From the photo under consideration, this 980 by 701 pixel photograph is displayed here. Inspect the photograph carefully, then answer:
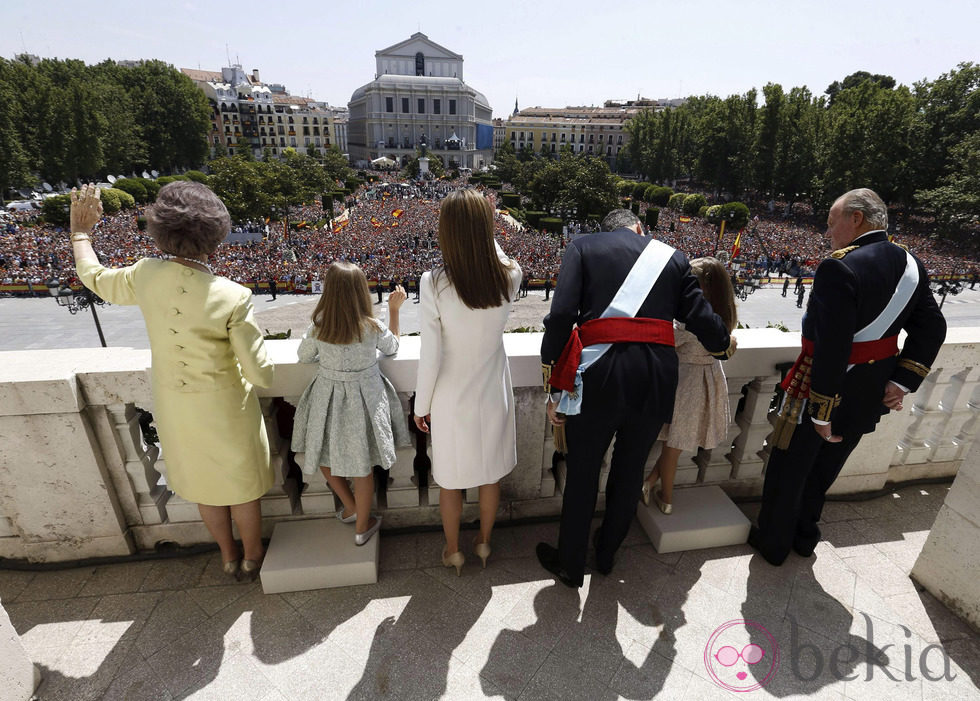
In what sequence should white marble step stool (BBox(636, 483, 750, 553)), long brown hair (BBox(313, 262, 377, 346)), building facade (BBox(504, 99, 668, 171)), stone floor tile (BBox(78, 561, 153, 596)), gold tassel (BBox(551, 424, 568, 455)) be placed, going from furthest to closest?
building facade (BBox(504, 99, 668, 171)) < white marble step stool (BBox(636, 483, 750, 553)) < stone floor tile (BBox(78, 561, 153, 596)) < gold tassel (BBox(551, 424, 568, 455)) < long brown hair (BBox(313, 262, 377, 346))

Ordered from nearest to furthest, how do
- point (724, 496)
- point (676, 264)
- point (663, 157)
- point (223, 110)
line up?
point (676, 264), point (724, 496), point (663, 157), point (223, 110)

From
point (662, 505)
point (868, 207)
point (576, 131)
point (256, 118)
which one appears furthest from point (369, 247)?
point (576, 131)

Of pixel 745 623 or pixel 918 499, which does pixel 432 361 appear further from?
pixel 918 499

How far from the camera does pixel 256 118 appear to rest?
77.4 meters

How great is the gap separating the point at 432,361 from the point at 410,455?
73 cm

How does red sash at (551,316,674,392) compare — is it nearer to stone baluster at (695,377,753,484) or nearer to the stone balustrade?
the stone balustrade

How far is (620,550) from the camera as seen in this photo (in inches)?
102

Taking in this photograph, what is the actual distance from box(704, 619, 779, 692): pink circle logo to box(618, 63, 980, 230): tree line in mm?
35877

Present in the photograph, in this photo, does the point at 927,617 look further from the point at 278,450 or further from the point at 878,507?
the point at 278,450

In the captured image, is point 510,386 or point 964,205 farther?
point 964,205

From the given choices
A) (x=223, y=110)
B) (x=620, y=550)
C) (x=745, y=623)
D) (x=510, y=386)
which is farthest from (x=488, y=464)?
(x=223, y=110)

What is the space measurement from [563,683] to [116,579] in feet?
6.67

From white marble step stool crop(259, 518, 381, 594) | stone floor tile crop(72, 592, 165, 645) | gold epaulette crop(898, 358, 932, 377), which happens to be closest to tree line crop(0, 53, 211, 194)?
stone floor tile crop(72, 592, 165, 645)

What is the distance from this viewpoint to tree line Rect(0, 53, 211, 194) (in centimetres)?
3344
